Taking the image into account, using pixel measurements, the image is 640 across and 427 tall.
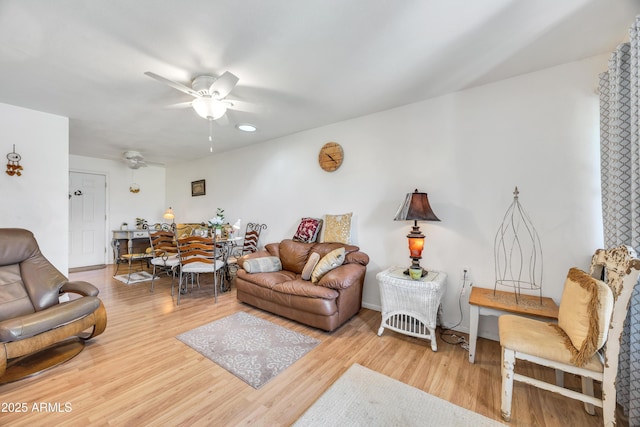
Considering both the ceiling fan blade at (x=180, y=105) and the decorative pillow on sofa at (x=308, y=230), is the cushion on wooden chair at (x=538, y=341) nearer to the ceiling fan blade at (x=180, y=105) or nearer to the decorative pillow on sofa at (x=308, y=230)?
the decorative pillow on sofa at (x=308, y=230)

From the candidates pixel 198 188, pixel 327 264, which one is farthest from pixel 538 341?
pixel 198 188

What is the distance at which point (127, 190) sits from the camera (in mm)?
6090

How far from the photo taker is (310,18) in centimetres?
164

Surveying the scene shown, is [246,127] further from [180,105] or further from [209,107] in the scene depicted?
[209,107]

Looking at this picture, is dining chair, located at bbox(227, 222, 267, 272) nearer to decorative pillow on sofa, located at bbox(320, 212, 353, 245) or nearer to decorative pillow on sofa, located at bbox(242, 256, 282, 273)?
decorative pillow on sofa, located at bbox(242, 256, 282, 273)

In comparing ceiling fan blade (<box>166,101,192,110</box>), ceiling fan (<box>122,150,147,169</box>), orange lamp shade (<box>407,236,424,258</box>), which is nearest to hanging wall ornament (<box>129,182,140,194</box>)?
ceiling fan (<box>122,150,147,169</box>)

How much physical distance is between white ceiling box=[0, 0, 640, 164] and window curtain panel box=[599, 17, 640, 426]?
358 millimetres

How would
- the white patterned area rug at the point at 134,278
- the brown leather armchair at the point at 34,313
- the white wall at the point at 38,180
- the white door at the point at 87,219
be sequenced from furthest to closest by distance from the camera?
the white door at the point at 87,219 → the white patterned area rug at the point at 134,278 → the white wall at the point at 38,180 → the brown leather armchair at the point at 34,313

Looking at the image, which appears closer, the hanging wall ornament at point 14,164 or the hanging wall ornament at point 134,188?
the hanging wall ornament at point 14,164

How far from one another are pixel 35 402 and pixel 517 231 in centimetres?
398

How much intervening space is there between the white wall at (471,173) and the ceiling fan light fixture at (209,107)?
162cm

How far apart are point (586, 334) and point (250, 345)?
94.2 inches

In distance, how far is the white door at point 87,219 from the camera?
17.5 ft

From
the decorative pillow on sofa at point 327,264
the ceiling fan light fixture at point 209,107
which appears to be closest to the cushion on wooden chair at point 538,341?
the decorative pillow on sofa at point 327,264
